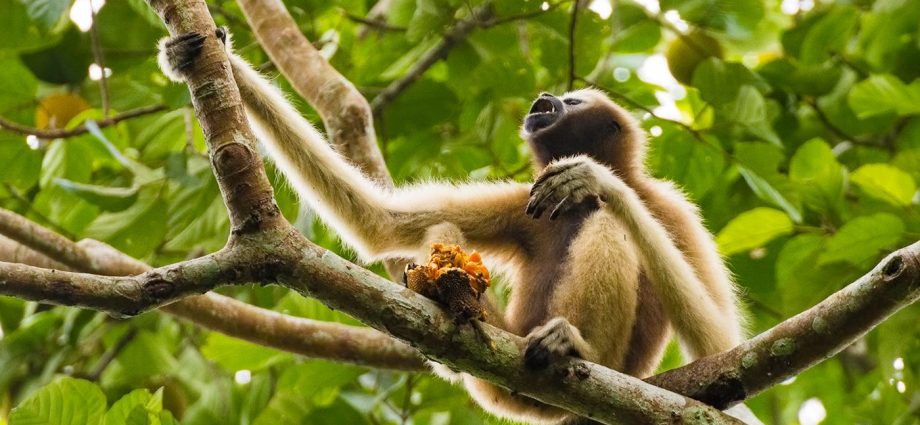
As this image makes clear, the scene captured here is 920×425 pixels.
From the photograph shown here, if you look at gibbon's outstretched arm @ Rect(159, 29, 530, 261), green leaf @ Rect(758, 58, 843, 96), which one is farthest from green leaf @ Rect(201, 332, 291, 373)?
green leaf @ Rect(758, 58, 843, 96)

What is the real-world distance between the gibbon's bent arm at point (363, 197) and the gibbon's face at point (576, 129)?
631 millimetres

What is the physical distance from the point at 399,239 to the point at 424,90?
165 centimetres

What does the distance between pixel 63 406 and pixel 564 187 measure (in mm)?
2994

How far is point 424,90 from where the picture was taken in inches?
287

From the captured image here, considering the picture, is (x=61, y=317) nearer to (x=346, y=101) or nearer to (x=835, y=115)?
(x=346, y=101)

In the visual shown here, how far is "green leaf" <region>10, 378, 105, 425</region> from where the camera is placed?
5039mm

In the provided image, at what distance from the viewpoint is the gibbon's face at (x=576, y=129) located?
22.5 ft

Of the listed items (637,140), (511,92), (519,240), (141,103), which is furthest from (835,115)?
(141,103)

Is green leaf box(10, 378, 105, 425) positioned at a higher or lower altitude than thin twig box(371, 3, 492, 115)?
lower

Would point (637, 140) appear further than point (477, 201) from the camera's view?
Yes

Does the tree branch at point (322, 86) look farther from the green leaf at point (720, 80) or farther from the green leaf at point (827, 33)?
the green leaf at point (827, 33)

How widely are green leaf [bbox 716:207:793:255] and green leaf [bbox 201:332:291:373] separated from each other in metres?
3.26

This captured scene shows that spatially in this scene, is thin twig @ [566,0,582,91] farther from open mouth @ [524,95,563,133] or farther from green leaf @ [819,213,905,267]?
green leaf @ [819,213,905,267]

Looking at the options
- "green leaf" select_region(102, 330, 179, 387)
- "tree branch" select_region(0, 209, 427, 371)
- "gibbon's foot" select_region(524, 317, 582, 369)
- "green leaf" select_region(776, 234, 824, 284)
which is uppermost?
"gibbon's foot" select_region(524, 317, 582, 369)
